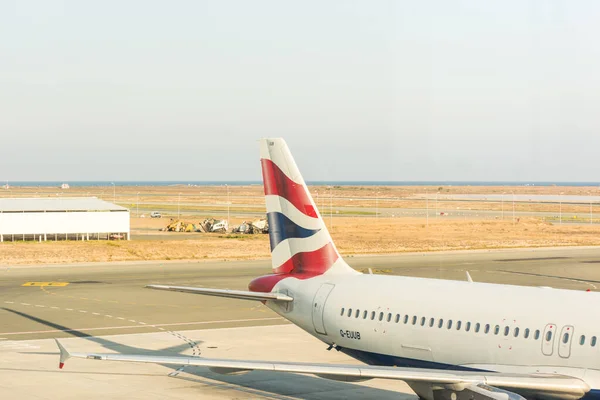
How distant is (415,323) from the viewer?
92.0 ft

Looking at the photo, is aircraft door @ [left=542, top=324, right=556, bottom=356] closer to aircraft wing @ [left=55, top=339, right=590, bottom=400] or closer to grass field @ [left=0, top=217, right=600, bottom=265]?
aircraft wing @ [left=55, top=339, right=590, bottom=400]

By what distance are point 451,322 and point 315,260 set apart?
7510mm

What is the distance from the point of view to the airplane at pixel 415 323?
75.2ft

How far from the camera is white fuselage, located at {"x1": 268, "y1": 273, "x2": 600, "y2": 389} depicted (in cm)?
2417

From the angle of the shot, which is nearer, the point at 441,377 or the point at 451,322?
the point at 441,377

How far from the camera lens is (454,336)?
26.7m

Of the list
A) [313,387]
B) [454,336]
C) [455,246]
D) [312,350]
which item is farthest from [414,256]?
[454,336]

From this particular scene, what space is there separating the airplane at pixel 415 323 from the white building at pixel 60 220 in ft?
229

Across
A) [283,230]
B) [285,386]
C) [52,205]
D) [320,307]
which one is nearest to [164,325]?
[285,386]

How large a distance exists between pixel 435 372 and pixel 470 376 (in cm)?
94

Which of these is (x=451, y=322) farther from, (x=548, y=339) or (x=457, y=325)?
(x=548, y=339)

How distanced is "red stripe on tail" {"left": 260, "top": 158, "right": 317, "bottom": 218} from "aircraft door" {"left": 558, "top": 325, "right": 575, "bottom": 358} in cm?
1156

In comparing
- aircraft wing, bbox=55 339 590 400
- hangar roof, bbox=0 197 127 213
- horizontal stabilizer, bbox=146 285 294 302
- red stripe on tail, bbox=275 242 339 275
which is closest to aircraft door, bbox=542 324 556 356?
aircraft wing, bbox=55 339 590 400

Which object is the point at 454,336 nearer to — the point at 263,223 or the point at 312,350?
the point at 312,350
